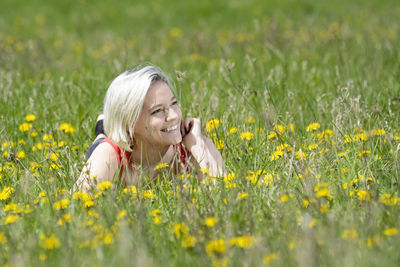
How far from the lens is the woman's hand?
3.13m

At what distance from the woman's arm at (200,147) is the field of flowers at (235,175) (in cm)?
8

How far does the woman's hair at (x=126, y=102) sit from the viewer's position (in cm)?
285

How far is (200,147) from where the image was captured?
3076 mm

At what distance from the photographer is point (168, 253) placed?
209 cm

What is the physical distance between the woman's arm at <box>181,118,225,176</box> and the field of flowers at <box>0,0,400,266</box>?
0.28ft

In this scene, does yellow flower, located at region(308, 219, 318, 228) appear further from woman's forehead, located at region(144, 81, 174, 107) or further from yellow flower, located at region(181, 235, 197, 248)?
woman's forehead, located at region(144, 81, 174, 107)

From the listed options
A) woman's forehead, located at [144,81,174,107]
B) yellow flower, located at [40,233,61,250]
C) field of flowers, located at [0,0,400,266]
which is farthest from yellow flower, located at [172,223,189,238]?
woman's forehead, located at [144,81,174,107]

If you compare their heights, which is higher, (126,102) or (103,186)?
(126,102)

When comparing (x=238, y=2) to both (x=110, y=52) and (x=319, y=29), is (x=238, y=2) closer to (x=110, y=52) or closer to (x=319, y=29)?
(x=319, y=29)

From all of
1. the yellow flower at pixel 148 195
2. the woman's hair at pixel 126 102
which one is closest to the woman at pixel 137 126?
the woman's hair at pixel 126 102

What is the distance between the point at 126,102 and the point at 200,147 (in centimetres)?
49

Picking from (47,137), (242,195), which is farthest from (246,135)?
(47,137)

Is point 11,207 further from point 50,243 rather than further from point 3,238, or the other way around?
point 50,243

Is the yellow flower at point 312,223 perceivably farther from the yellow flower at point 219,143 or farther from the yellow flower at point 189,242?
the yellow flower at point 219,143
